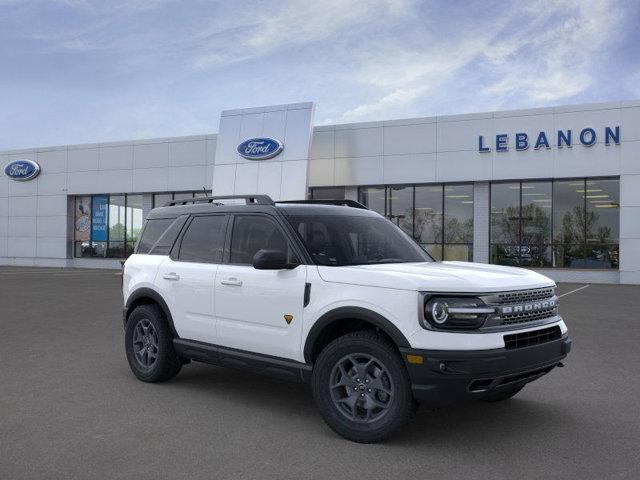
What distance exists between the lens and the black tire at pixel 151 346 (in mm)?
6375

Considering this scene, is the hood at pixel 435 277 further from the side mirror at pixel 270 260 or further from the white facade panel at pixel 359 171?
the white facade panel at pixel 359 171

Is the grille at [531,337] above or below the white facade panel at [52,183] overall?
below

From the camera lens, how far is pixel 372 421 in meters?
4.59

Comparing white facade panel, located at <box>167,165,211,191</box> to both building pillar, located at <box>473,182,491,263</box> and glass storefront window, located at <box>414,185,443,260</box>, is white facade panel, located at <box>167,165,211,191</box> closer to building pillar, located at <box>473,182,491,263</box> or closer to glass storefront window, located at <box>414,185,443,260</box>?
glass storefront window, located at <box>414,185,443,260</box>

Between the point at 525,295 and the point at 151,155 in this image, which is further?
the point at 151,155

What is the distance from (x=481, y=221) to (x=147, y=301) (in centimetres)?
2049

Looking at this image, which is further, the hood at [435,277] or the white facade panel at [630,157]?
the white facade panel at [630,157]

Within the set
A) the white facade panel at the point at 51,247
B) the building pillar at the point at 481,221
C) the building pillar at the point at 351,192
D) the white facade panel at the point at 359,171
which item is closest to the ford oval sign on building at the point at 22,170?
the white facade panel at the point at 51,247

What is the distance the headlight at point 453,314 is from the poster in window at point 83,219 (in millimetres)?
32175

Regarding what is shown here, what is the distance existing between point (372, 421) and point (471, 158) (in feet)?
72.0

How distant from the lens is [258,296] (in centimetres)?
541

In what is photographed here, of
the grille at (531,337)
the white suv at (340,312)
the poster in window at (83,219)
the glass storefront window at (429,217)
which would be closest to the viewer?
the white suv at (340,312)

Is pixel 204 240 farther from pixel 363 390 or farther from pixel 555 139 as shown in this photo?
pixel 555 139

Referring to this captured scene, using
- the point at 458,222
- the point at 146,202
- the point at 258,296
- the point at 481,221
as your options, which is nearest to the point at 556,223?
the point at 481,221
